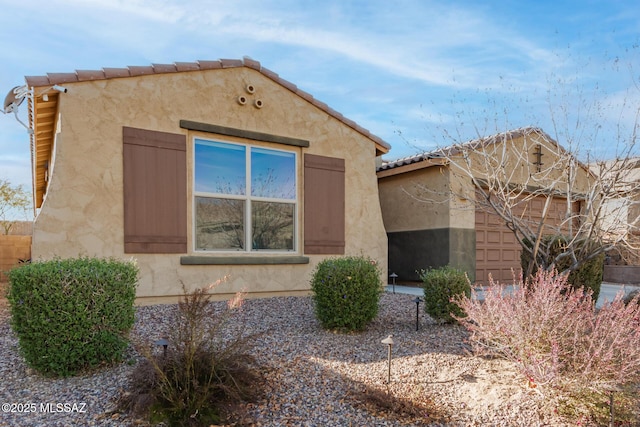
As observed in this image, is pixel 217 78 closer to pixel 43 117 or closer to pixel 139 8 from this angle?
pixel 139 8

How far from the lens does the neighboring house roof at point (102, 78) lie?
20.9ft

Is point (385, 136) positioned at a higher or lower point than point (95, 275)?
higher

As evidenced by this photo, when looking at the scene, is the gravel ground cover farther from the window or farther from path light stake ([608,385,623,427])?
the window

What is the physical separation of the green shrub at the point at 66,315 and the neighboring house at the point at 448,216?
280 inches

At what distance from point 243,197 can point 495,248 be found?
6534 millimetres

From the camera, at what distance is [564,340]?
388cm

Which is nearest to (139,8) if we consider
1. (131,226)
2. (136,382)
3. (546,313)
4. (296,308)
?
(131,226)

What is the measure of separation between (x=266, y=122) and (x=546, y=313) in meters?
5.61

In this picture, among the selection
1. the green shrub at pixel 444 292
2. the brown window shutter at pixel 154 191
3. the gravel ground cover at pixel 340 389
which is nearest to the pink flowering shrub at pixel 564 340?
the gravel ground cover at pixel 340 389

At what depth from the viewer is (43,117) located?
741 cm

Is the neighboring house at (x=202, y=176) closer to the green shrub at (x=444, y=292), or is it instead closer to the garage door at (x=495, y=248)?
the green shrub at (x=444, y=292)

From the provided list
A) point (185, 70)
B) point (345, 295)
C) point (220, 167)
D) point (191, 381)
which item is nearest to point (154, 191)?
point (220, 167)

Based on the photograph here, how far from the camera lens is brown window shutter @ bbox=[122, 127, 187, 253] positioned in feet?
22.1

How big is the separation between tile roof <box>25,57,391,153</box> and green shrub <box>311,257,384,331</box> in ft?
12.7
